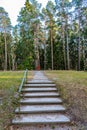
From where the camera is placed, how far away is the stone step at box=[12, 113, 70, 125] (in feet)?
19.1

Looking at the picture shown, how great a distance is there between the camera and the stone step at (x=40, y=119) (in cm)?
583

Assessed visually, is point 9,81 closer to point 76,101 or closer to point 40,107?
point 40,107

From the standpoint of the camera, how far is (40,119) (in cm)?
607

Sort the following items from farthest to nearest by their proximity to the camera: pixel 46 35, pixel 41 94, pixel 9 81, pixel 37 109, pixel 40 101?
pixel 46 35 < pixel 9 81 < pixel 41 94 < pixel 40 101 < pixel 37 109

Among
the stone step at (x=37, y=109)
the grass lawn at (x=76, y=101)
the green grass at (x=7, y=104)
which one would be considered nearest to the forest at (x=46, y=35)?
the grass lawn at (x=76, y=101)

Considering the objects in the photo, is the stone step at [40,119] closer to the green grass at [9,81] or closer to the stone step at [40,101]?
the stone step at [40,101]

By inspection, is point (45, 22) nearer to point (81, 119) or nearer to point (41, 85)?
point (41, 85)

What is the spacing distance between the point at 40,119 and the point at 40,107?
992 mm

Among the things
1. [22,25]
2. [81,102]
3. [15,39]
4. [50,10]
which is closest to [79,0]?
[50,10]

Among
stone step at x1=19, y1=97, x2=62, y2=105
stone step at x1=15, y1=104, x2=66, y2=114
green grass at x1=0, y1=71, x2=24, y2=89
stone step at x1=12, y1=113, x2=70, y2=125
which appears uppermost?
green grass at x1=0, y1=71, x2=24, y2=89

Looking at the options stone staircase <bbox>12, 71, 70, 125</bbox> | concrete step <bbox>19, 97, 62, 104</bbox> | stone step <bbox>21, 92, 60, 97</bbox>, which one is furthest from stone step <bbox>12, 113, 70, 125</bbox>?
stone step <bbox>21, 92, 60, 97</bbox>

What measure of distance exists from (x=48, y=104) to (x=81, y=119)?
166 cm

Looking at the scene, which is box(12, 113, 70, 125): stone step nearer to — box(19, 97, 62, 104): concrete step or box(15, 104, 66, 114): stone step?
box(15, 104, 66, 114): stone step

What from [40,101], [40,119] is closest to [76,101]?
[40,101]
